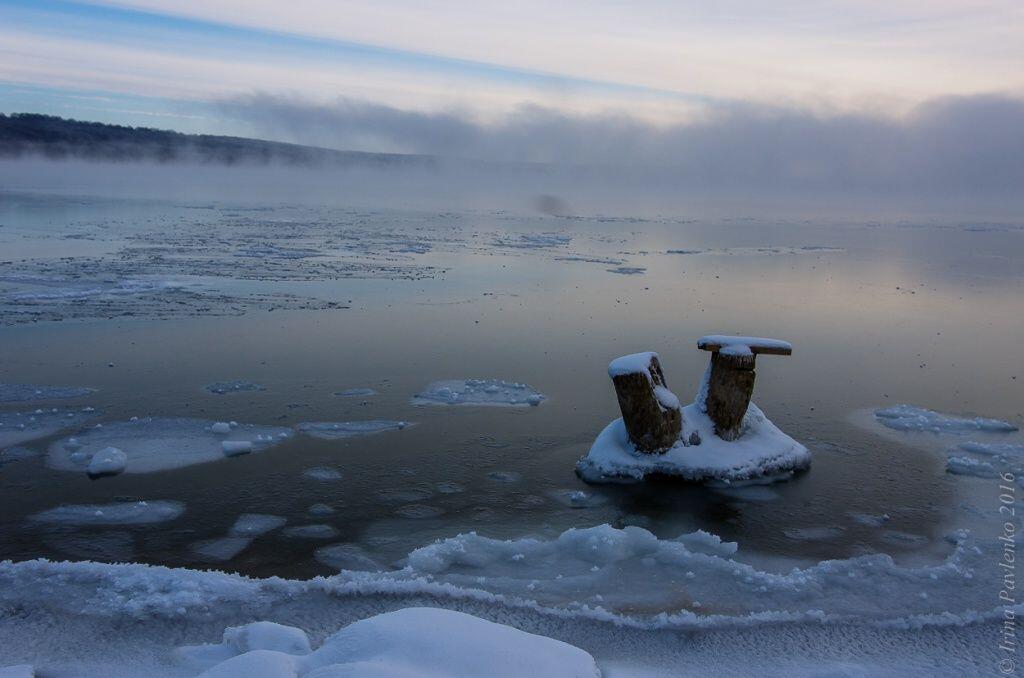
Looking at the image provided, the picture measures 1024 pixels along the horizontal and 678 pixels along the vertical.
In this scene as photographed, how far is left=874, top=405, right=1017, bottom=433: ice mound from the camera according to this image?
7965 mm

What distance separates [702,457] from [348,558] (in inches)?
123

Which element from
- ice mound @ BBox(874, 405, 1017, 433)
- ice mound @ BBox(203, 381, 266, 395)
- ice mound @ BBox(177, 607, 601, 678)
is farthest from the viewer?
ice mound @ BBox(203, 381, 266, 395)

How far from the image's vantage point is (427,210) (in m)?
40.5

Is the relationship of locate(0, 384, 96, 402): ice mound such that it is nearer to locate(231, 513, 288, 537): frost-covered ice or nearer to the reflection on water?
the reflection on water

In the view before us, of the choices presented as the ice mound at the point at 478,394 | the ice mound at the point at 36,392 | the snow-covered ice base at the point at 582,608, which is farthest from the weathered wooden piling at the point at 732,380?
the ice mound at the point at 36,392

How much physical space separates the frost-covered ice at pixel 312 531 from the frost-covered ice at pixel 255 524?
12cm

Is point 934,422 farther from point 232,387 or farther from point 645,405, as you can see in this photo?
point 232,387

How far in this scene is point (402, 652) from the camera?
147 inches

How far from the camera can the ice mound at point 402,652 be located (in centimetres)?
366

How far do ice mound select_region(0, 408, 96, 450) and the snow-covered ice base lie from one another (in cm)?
245

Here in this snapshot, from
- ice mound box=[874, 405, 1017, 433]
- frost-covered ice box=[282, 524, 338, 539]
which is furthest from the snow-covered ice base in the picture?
ice mound box=[874, 405, 1017, 433]

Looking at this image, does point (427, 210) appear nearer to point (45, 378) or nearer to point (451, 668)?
point (45, 378)

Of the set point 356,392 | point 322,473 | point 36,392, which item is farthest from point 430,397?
point 36,392

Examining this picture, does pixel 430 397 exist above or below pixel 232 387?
above
